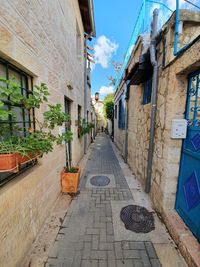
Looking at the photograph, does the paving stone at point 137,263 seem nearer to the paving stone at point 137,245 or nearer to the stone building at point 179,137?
the paving stone at point 137,245

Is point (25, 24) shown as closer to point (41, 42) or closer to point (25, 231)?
point (41, 42)

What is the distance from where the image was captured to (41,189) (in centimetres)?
215

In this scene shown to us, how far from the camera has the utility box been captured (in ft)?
6.52

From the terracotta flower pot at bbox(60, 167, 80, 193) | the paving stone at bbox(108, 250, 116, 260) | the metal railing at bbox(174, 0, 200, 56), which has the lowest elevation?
the paving stone at bbox(108, 250, 116, 260)

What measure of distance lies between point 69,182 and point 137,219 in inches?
65.3

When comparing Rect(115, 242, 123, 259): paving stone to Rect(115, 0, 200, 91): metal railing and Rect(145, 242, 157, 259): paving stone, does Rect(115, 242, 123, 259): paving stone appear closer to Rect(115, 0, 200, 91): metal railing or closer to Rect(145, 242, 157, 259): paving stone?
Rect(145, 242, 157, 259): paving stone

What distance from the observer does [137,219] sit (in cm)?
233

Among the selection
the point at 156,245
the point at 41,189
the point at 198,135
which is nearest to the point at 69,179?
the point at 41,189

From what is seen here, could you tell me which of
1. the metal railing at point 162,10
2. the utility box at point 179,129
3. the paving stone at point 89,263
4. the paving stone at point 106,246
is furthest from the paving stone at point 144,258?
the metal railing at point 162,10

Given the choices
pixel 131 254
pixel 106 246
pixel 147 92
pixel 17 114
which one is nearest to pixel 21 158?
pixel 17 114

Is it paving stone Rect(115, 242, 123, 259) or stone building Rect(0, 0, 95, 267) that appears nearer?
stone building Rect(0, 0, 95, 267)

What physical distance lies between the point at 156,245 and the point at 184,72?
2546 mm

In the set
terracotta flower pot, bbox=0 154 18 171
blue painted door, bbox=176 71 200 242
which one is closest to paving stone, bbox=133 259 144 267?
blue painted door, bbox=176 71 200 242

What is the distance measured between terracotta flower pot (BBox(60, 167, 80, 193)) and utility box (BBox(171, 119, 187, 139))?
228 cm
